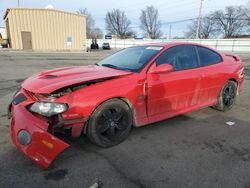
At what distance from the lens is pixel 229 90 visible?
5141mm

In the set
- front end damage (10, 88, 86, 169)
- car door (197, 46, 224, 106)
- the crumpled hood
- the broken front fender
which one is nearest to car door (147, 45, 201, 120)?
car door (197, 46, 224, 106)

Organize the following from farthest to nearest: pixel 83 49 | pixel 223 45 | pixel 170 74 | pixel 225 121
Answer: pixel 223 45, pixel 83 49, pixel 225 121, pixel 170 74

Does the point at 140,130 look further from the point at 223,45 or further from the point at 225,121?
the point at 223,45

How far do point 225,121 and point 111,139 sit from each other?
2.47m

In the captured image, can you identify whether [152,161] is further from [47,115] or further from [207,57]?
[207,57]

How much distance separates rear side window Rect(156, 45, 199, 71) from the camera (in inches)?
158

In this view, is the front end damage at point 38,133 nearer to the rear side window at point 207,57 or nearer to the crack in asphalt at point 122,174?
the crack in asphalt at point 122,174

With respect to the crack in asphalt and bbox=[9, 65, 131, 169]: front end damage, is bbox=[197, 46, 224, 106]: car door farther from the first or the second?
the crack in asphalt

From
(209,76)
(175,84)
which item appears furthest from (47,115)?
(209,76)

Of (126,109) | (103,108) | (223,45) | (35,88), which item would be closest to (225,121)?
(126,109)

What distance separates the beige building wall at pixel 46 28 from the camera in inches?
1239

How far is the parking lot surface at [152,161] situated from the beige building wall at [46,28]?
31.3 m

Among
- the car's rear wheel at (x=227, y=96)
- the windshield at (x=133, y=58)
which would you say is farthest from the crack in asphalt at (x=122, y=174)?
the car's rear wheel at (x=227, y=96)

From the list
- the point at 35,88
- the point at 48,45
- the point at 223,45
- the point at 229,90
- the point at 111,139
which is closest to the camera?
the point at 35,88
